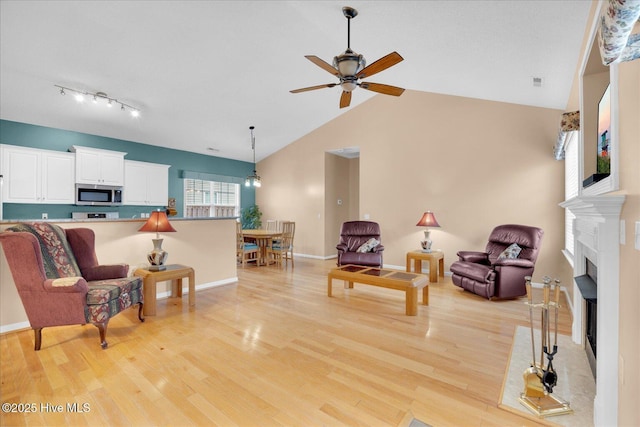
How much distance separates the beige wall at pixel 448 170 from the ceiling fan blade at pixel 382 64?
135 inches

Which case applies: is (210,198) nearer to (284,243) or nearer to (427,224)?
(284,243)

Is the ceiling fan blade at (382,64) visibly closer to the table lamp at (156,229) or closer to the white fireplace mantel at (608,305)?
the white fireplace mantel at (608,305)

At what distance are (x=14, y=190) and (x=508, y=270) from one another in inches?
302

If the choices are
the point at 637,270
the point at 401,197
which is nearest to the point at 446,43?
the point at 637,270

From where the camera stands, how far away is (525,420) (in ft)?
5.98

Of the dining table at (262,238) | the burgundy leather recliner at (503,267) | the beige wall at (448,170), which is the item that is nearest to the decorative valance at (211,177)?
the dining table at (262,238)

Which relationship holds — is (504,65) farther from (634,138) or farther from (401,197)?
(401,197)

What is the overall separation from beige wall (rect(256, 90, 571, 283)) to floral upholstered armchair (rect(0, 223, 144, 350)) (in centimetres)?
510

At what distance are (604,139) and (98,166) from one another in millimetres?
7195

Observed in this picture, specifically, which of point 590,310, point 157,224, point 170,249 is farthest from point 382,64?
point 170,249

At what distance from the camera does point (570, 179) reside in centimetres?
413

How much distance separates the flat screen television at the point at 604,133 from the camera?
1887mm

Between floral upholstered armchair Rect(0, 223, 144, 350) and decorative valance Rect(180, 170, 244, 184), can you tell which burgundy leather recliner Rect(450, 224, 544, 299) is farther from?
decorative valance Rect(180, 170, 244, 184)

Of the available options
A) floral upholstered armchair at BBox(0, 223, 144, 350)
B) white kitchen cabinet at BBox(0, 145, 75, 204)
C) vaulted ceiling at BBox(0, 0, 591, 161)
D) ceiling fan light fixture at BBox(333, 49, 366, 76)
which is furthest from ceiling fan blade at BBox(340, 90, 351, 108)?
white kitchen cabinet at BBox(0, 145, 75, 204)
